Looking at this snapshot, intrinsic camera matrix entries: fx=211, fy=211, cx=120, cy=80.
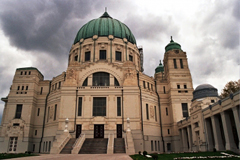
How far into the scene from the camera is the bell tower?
4429cm

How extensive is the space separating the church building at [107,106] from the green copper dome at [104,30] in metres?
0.25

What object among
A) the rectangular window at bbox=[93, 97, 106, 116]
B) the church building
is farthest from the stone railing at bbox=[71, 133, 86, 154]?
the rectangular window at bbox=[93, 97, 106, 116]

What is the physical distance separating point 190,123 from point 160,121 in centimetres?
972

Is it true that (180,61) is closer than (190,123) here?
No

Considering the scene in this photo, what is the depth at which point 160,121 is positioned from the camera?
45406mm

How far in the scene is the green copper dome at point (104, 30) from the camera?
52375 mm

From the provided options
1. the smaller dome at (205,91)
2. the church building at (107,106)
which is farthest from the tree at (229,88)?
the smaller dome at (205,91)

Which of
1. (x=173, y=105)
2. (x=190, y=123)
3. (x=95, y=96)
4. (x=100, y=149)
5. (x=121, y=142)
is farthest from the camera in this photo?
(x=173, y=105)

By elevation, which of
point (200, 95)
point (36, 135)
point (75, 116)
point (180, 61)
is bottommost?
point (36, 135)

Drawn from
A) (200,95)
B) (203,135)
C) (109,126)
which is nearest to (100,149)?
(109,126)

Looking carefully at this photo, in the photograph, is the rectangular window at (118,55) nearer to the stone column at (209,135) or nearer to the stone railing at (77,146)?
the stone railing at (77,146)

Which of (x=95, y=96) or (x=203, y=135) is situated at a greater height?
(x=95, y=96)

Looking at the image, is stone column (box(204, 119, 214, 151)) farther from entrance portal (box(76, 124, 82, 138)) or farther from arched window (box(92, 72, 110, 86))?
entrance portal (box(76, 124, 82, 138))

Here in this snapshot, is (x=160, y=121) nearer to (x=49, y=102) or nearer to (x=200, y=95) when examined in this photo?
(x=200, y=95)
